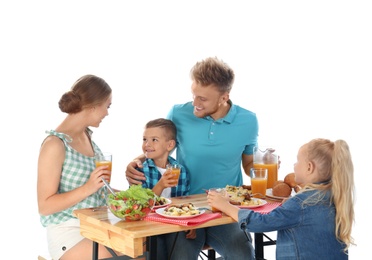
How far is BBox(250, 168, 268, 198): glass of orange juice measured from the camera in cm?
374

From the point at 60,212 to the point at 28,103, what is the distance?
247 cm

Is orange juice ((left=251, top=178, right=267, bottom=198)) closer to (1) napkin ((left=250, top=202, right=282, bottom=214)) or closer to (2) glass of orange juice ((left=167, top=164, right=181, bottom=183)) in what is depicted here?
(1) napkin ((left=250, top=202, right=282, bottom=214))

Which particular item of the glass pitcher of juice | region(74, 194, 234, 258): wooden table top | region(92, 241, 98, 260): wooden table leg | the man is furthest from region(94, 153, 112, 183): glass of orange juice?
the glass pitcher of juice

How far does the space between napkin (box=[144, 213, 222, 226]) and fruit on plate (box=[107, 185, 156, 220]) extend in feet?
0.17

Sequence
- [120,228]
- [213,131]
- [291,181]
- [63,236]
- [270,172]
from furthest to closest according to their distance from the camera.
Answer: [213,131]
[270,172]
[291,181]
[63,236]
[120,228]

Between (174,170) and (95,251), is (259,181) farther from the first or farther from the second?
(95,251)

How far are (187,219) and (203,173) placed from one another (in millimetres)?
994

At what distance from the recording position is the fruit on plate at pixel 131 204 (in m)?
3.20

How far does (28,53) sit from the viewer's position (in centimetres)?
592

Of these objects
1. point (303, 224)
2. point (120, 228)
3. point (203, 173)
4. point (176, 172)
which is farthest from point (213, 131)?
point (120, 228)

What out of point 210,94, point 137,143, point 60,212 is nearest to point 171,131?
point 210,94

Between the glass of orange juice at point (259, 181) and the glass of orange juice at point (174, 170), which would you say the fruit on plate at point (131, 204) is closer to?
the glass of orange juice at point (174, 170)

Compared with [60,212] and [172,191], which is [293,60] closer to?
[172,191]

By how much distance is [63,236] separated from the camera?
363cm
